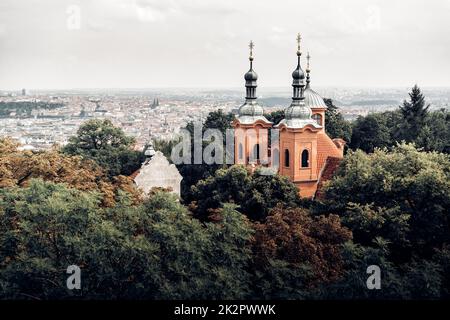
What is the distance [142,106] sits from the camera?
104938 mm

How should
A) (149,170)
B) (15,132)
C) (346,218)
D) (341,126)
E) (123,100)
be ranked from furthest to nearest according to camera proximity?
(123,100), (15,132), (341,126), (149,170), (346,218)

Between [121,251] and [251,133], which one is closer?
[121,251]

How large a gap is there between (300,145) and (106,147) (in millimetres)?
19294

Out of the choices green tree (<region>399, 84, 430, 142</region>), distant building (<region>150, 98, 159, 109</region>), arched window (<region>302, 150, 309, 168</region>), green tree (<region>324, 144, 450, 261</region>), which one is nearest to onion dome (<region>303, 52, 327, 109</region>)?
arched window (<region>302, 150, 309, 168</region>)

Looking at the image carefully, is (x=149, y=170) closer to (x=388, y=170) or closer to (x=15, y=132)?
(x=388, y=170)

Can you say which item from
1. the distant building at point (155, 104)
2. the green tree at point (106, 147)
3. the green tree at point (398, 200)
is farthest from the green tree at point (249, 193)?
the distant building at point (155, 104)

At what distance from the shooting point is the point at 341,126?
200 ft

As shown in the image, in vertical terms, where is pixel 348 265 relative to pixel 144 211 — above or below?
below

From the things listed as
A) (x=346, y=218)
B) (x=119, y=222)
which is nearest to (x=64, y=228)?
(x=119, y=222)

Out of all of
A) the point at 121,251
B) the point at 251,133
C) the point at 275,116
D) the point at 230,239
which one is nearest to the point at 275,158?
the point at 251,133

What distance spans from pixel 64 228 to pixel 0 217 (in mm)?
3127

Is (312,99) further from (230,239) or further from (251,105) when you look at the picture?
(230,239)

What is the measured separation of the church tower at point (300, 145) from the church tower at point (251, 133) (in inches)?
123
